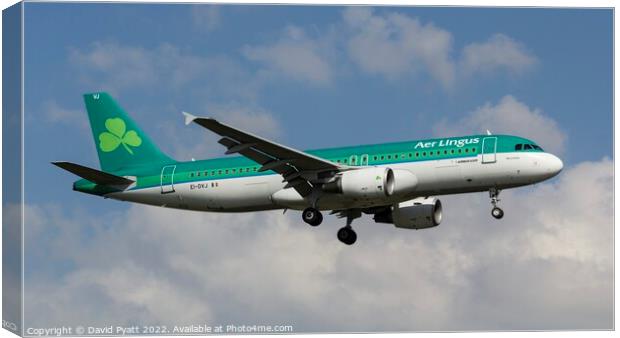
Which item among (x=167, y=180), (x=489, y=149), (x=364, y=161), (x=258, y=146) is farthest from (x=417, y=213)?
(x=167, y=180)

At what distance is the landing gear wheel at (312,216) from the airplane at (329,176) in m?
0.04

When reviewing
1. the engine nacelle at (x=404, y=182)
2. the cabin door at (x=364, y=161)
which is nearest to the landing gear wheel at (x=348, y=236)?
the cabin door at (x=364, y=161)

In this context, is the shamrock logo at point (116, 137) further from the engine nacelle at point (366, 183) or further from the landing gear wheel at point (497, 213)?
the landing gear wheel at point (497, 213)

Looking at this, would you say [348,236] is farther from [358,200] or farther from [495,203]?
[495,203]

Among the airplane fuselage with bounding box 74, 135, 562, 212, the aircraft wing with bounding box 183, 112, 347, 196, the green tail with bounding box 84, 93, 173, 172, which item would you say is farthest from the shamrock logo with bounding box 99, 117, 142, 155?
the aircraft wing with bounding box 183, 112, 347, 196

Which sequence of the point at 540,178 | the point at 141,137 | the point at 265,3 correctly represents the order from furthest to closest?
the point at 141,137, the point at 540,178, the point at 265,3

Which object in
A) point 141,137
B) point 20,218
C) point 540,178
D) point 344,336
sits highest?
point 141,137

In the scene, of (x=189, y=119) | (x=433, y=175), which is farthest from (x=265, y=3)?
(x=433, y=175)

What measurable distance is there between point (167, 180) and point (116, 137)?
425 centimetres

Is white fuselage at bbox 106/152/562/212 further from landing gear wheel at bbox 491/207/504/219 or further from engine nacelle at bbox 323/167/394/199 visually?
landing gear wheel at bbox 491/207/504/219

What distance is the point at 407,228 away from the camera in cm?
4644

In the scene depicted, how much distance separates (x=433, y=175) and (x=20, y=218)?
14193 millimetres

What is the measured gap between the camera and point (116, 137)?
161ft

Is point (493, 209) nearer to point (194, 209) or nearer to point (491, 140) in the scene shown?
point (491, 140)
